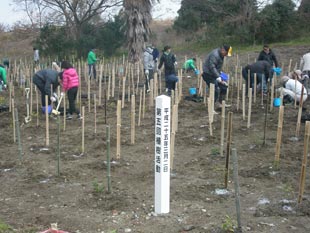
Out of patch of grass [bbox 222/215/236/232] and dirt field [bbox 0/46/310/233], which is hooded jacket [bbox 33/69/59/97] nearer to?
dirt field [bbox 0/46/310/233]

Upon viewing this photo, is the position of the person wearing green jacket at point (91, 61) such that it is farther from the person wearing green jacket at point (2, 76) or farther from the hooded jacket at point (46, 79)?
the hooded jacket at point (46, 79)

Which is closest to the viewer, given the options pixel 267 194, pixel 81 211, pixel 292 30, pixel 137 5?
pixel 81 211

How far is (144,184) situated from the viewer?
5320 millimetres

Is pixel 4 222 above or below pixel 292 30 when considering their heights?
below

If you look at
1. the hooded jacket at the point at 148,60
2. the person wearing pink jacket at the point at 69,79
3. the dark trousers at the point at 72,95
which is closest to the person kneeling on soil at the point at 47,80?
the person wearing pink jacket at the point at 69,79

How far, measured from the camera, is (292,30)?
21719 millimetres

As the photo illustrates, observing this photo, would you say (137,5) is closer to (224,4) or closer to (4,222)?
(224,4)

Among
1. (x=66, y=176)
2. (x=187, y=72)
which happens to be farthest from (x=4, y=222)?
(x=187, y=72)

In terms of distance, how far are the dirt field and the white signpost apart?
163 millimetres

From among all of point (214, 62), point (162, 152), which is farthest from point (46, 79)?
point (162, 152)

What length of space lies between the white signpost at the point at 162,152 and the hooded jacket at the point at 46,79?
195 inches

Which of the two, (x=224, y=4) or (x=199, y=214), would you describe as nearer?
(x=199, y=214)

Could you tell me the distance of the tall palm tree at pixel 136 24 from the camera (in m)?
17.3

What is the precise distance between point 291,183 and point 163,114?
191 centimetres
